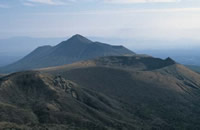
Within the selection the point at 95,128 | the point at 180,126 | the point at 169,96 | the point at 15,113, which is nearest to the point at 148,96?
the point at 169,96

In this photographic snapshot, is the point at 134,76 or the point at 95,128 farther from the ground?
the point at 134,76

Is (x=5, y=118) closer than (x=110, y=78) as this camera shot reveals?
Yes

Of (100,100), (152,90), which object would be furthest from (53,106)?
(152,90)

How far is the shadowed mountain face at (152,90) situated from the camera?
113 m

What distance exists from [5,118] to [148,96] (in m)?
67.4

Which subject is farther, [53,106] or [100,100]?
[100,100]

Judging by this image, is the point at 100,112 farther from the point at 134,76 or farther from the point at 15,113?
the point at 134,76

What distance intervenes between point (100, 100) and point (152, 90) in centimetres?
3492

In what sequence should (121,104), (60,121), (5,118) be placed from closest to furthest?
1. (5,118)
2. (60,121)
3. (121,104)

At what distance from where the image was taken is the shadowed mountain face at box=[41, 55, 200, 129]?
372 ft

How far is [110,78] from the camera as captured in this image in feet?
502

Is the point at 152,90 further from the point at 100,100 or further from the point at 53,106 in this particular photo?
the point at 53,106

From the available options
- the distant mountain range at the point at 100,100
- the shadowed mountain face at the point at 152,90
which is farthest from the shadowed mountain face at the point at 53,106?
the shadowed mountain face at the point at 152,90

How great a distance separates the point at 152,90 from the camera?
142m
